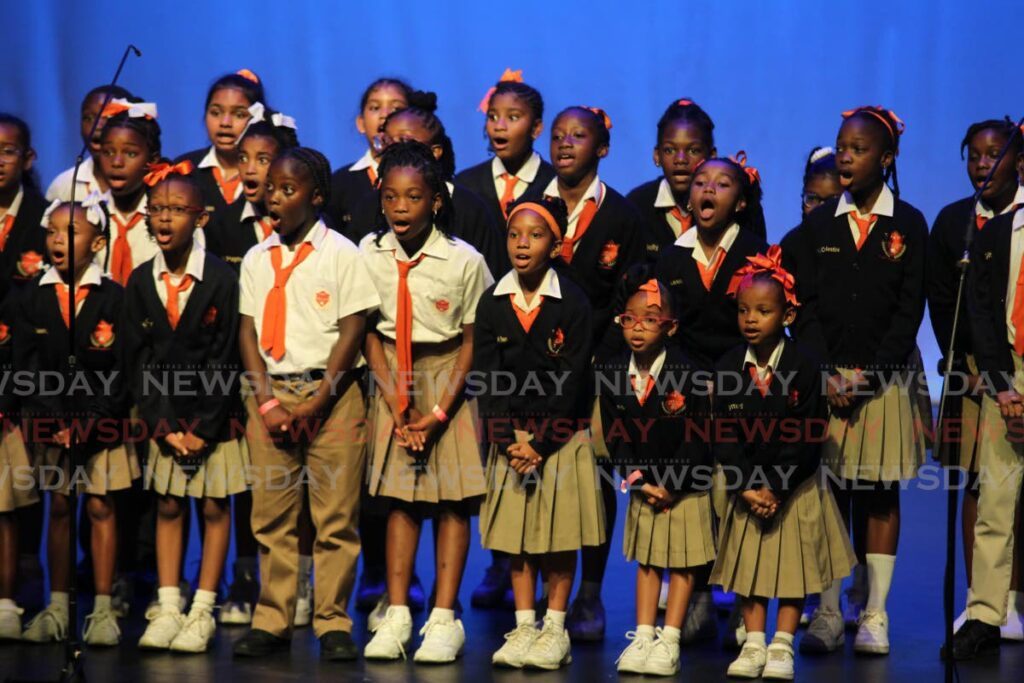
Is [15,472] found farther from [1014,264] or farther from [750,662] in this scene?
[1014,264]

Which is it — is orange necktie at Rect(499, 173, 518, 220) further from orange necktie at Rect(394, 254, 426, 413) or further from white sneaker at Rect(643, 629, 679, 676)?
white sneaker at Rect(643, 629, 679, 676)

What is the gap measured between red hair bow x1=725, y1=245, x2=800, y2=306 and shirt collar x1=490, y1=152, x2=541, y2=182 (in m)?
1.06

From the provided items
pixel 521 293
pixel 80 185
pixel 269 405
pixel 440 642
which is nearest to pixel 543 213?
pixel 521 293

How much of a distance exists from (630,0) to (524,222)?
362cm

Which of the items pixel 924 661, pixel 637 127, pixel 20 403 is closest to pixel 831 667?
→ pixel 924 661

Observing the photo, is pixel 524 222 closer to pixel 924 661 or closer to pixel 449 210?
pixel 449 210

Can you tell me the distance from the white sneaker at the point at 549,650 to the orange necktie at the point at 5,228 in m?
2.27

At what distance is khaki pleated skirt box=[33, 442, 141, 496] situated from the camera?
550 cm

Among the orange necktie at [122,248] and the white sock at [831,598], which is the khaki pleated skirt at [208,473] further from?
the white sock at [831,598]

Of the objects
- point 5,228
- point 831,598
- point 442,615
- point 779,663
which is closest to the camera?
point 779,663

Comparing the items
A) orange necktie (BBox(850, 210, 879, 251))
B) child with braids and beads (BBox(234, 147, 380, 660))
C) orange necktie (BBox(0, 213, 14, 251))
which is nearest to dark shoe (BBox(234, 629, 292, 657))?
child with braids and beads (BBox(234, 147, 380, 660))

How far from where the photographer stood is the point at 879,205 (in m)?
5.49

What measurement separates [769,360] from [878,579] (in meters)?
0.86

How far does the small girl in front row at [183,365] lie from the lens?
5410mm
